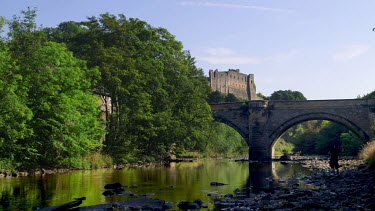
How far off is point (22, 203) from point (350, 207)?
404 inches

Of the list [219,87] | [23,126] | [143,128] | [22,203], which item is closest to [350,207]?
[22,203]

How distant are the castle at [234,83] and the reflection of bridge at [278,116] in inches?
1823

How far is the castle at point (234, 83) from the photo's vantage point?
108 metres

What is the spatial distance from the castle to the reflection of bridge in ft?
152

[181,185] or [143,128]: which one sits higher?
[143,128]

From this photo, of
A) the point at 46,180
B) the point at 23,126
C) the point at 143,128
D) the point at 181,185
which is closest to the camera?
the point at 181,185

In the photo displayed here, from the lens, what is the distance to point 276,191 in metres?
19.9

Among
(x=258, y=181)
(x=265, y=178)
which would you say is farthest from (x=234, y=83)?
(x=258, y=181)

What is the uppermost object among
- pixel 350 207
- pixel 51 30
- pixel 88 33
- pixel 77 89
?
pixel 51 30

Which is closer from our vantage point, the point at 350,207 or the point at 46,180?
the point at 350,207

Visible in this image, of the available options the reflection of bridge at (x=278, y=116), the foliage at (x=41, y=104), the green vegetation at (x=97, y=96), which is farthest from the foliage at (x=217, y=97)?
the foliage at (x=41, y=104)

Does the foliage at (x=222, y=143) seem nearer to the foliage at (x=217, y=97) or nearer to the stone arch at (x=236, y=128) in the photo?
the stone arch at (x=236, y=128)

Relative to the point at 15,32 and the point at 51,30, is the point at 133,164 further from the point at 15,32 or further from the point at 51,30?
the point at 51,30

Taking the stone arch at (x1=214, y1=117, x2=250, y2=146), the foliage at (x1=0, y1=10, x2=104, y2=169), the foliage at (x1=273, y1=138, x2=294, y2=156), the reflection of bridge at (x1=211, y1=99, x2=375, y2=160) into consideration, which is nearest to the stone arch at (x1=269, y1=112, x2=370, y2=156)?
the reflection of bridge at (x1=211, y1=99, x2=375, y2=160)
